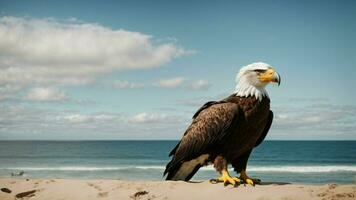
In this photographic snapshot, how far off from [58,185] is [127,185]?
4.11ft

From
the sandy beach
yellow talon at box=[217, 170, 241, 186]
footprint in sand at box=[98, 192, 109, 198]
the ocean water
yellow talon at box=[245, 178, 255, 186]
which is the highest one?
yellow talon at box=[217, 170, 241, 186]

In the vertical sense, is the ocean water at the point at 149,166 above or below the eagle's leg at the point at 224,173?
below

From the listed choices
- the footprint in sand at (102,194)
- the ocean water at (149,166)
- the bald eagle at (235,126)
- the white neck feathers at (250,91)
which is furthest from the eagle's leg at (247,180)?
the ocean water at (149,166)

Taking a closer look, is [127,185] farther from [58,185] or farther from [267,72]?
[267,72]

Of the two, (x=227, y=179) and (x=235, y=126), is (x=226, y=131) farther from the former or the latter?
(x=227, y=179)

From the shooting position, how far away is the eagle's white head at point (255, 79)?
18.6ft

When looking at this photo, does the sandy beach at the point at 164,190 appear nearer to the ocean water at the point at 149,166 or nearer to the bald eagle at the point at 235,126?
the bald eagle at the point at 235,126

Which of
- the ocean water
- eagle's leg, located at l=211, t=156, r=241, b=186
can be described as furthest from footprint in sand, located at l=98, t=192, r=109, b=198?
the ocean water

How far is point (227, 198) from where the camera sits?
5348 millimetres

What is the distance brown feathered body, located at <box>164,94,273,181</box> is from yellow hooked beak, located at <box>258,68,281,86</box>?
26cm

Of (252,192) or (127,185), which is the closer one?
(252,192)

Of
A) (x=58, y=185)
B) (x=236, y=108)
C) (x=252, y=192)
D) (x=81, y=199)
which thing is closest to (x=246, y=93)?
(x=236, y=108)

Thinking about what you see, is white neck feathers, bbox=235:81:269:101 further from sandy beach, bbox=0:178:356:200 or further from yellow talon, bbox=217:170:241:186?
sandy beach, bbox=0:178:356:200

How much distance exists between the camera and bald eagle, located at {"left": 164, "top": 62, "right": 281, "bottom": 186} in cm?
566
